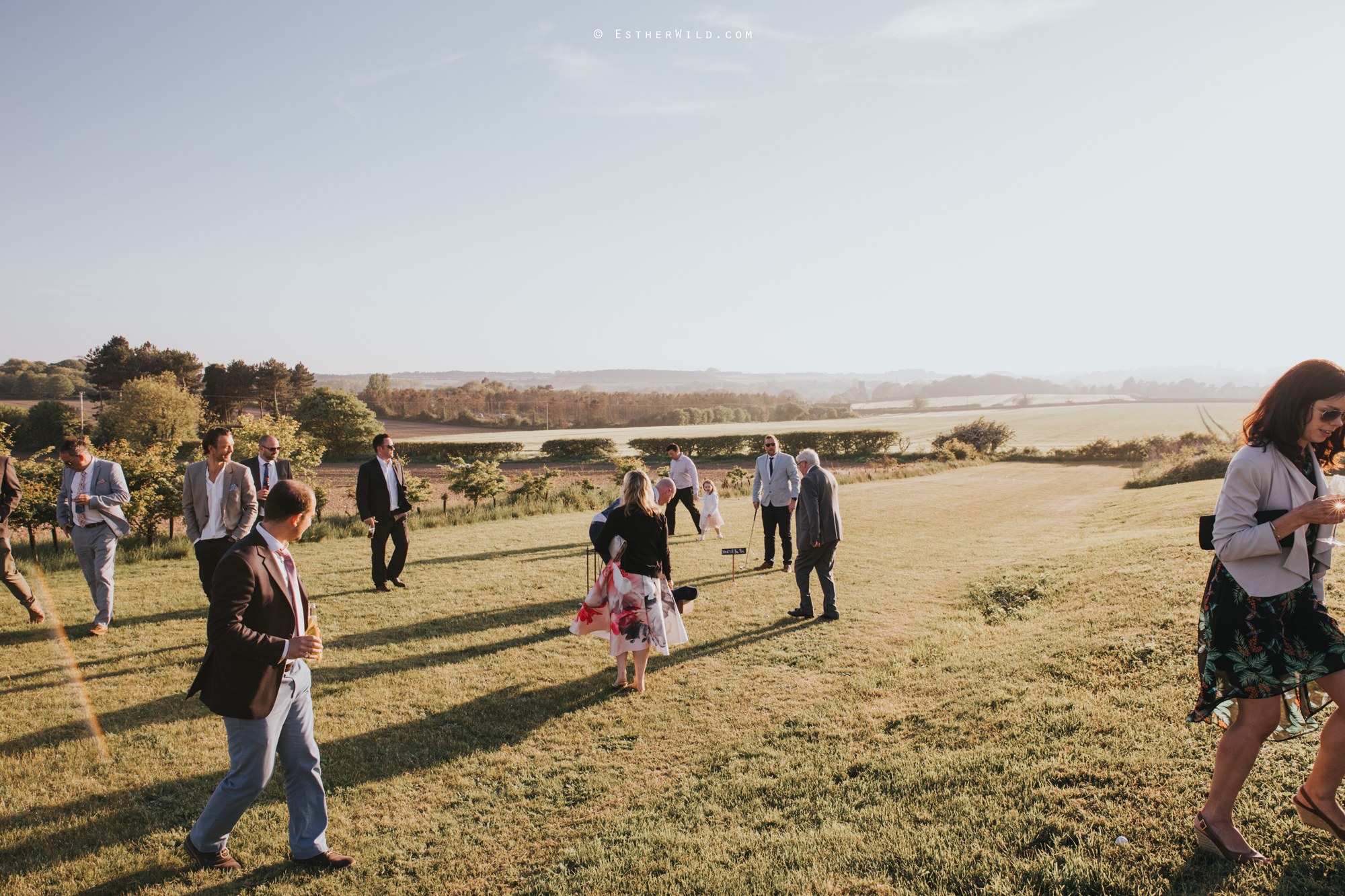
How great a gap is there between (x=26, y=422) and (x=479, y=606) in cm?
5440

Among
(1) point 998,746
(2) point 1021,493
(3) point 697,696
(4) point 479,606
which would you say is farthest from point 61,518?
(2) point 1021,493

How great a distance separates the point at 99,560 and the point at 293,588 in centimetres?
567

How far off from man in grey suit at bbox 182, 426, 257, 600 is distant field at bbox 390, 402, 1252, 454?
131ft

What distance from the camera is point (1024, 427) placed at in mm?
70625

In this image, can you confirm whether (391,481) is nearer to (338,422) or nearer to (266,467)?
(266,467)

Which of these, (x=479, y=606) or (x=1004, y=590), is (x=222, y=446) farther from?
(x=1004, y=590)

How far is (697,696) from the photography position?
579cm

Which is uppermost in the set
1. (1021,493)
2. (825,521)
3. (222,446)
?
(222,446)

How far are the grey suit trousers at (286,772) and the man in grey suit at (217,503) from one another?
3.85 meters

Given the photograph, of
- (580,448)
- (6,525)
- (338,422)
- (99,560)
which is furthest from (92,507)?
(338,422)

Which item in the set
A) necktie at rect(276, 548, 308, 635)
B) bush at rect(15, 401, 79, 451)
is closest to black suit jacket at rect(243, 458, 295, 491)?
necktie at rect(276, 548, 308, 635)

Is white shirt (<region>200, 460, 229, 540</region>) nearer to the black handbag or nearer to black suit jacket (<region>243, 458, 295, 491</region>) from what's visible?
black suit jacket (<region>243, 458, 295, 491</region>)

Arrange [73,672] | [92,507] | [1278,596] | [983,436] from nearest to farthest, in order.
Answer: [1278,596] → [73,672] → [92,507] → [983,436]

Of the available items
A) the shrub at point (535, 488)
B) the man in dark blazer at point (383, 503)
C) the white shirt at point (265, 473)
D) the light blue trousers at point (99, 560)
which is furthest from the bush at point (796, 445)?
the light blue trousers at point (99, 560)
